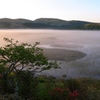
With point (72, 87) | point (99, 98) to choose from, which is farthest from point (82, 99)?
point (72, 87)

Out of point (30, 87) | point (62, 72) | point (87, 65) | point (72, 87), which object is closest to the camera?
point (30, 87)

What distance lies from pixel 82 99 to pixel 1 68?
19.2 feet

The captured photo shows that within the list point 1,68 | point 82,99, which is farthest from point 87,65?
point 1,68

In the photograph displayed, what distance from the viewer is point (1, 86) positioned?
15.2 m

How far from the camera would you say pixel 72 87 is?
1752 centimetres

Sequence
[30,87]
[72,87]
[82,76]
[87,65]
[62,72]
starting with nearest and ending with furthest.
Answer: [30,87]
[72,87]
[82,76]
[62,72]
[87,65]

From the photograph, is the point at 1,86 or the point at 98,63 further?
the point at 98,63

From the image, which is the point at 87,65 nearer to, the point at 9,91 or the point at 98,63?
the point at 98,63

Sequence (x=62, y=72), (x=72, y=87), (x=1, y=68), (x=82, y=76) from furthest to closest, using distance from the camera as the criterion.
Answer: (x=62, y=72) → (x=82, y=76) → (x=72, y=87) → (x=1, y=68)

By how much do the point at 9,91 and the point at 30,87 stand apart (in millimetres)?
1481

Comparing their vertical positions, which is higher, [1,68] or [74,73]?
[1,68]

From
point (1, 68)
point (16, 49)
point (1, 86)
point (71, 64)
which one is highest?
point (16, 49)

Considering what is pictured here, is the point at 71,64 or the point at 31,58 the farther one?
the point at 71,64

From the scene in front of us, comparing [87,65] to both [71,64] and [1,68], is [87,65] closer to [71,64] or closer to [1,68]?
[71,64]
